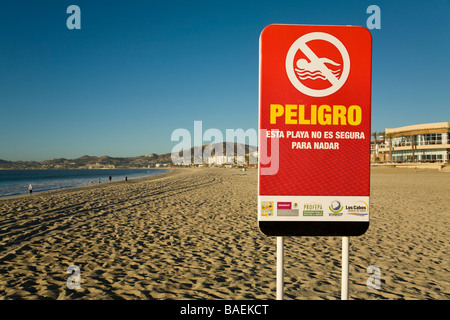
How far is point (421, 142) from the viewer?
56.8 metres

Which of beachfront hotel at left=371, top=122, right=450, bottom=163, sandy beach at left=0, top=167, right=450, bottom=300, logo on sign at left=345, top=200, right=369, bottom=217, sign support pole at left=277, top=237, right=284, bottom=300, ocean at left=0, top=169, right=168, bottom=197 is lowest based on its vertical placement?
ocean at left=0, top=169, right=168, bottom=197

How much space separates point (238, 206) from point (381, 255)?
7.42 meters

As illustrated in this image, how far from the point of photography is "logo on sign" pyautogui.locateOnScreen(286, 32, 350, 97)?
1829 mm

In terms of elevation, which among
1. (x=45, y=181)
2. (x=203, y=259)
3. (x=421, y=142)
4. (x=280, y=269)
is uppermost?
(x=421, y=142)

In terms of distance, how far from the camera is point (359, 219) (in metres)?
1.87

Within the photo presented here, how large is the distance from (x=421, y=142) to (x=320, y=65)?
6883 centimetres

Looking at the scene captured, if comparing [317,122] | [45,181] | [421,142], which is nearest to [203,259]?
[317,122]

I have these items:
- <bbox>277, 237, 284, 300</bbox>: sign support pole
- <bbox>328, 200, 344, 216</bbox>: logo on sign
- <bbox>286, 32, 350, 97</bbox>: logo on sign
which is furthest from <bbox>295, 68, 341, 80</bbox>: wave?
<bbox>277, 237, 284, 300</bbox>: sign support pole

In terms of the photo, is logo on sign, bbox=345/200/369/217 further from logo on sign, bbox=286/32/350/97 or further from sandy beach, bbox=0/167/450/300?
sandy beach, bbox=0/167/450/300

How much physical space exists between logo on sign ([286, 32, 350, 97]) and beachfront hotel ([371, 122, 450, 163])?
62.5 meters

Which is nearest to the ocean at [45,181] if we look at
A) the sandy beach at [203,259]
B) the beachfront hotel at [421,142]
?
the sandy beach at [203,259]

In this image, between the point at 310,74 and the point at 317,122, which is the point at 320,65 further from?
the point at 317,122

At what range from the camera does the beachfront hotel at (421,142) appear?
172 feet

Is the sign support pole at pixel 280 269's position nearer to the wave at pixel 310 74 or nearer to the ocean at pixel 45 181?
the wave at pixel 310 74
